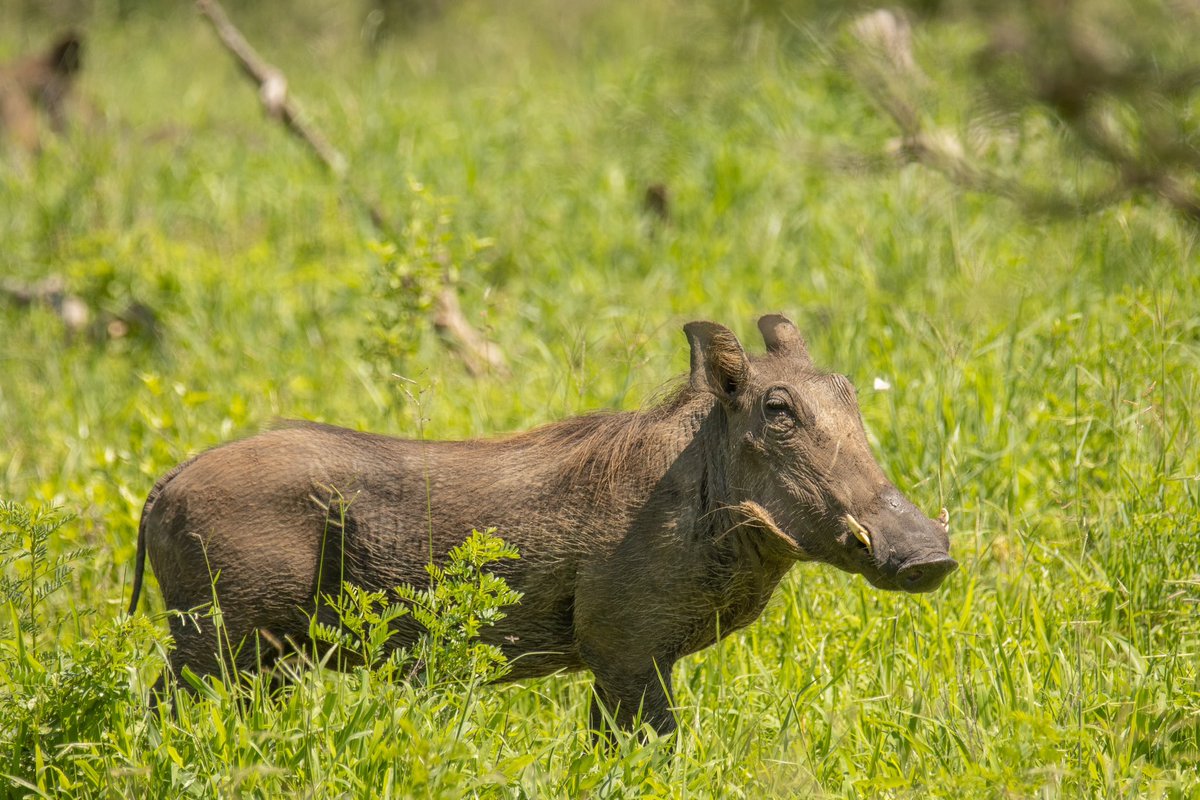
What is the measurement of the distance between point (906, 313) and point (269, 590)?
10.9ft

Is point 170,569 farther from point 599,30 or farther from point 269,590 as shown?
point 599,30

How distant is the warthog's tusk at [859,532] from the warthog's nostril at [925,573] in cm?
12

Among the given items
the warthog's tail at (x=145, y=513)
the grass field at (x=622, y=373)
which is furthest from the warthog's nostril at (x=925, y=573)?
the warthog's tail at (x=145, y=513)

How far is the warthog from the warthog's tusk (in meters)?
0.09

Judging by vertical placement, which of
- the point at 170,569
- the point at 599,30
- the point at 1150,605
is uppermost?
the point at 599,30

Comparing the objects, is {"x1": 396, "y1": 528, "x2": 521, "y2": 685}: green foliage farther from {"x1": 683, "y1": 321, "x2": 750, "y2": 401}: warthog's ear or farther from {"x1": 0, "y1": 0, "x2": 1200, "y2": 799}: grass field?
{"x1": 683, "y1": 321, "x2": 750, "y2": 401}: warthog's ear

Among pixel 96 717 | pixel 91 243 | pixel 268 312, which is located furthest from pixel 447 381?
pixel 96 717

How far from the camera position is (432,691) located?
355 centimetres

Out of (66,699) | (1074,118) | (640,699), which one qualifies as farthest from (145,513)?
(1074,118)

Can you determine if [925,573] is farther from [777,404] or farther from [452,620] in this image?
[452,620]

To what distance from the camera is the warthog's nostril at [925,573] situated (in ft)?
10.6

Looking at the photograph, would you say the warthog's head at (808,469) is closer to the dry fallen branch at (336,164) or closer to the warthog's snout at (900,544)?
the warthog's snout at (900,544)

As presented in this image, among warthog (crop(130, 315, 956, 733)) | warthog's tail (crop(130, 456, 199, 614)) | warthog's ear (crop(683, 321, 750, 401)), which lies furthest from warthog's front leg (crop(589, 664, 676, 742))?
warthog's tail (crop(130, 456, 199, 614))

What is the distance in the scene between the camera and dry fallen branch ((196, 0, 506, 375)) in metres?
6.56
